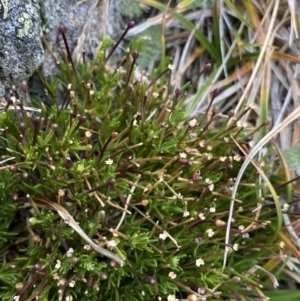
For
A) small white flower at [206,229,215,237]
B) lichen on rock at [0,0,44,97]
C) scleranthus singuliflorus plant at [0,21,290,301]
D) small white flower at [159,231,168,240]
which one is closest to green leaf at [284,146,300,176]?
scleranthus singuliflorus plant at [0,21,290,301]

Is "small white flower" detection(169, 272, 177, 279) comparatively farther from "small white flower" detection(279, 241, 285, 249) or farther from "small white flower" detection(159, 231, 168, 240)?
"small white flower" detection(279, 241, 285, 249)

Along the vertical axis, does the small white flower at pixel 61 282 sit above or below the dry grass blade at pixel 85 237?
below

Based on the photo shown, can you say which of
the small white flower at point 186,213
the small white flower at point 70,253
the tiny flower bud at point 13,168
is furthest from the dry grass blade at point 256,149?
the tiny flower bud at point 13,168

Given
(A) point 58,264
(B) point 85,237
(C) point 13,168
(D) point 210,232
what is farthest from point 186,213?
(C) point 13,168

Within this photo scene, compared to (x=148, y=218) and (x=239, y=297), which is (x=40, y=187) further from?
(x=239, y=297)

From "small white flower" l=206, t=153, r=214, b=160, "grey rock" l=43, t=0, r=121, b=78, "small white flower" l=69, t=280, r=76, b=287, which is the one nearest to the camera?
"small white flower" l=69, t=280, r=76, b=287

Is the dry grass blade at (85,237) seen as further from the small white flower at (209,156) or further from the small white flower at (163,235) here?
the small white flower at (209,156)

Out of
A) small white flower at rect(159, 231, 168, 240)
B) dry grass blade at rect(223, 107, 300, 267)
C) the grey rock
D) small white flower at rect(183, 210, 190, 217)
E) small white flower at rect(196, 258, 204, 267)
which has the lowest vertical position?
small white flower at rect(196, 258, 204, 267)

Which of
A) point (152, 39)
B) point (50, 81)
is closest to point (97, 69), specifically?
point (50, 81)
